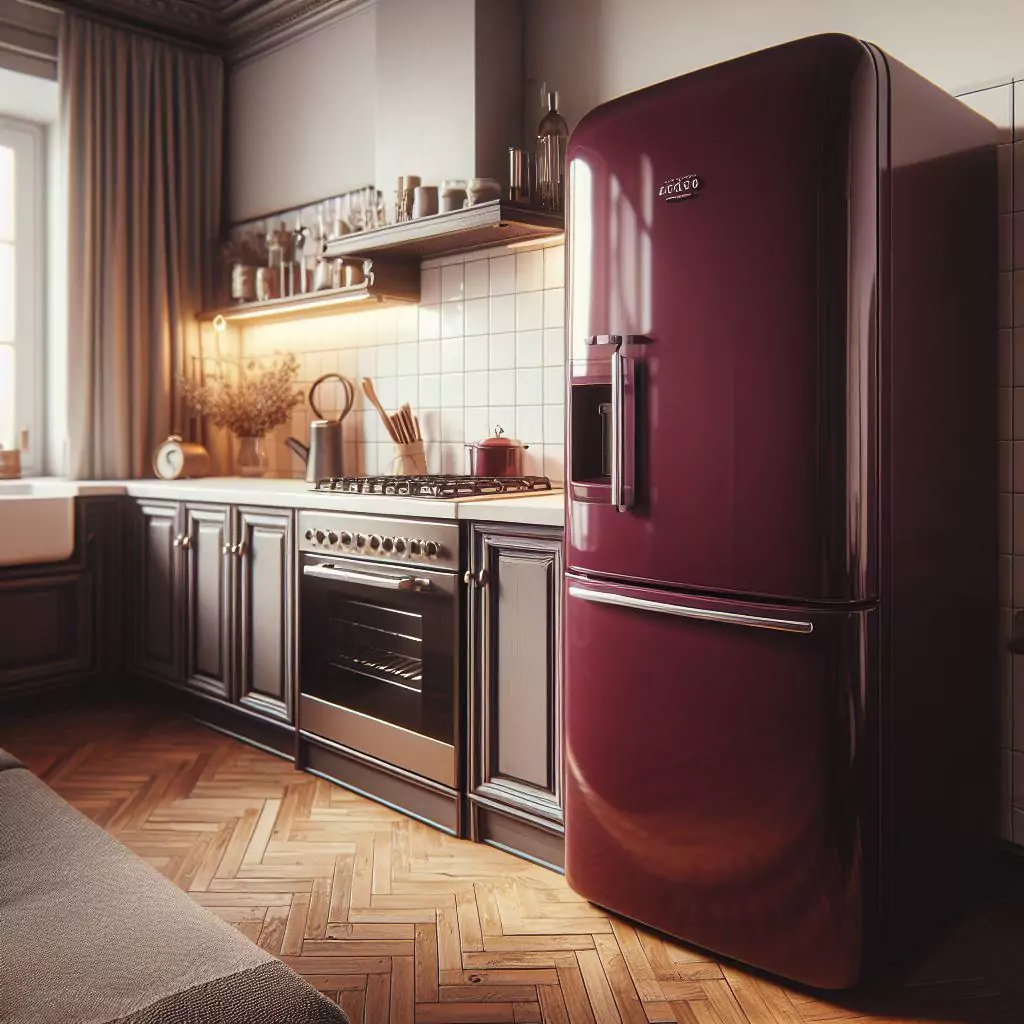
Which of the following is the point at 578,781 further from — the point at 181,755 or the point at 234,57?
the point at 234,57

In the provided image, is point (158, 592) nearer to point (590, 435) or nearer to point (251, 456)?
point (251, 456)

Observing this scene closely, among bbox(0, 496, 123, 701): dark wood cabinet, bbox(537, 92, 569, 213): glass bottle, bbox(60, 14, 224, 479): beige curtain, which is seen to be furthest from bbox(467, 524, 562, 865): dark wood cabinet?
bbox(60, 14, 224, 479): beige curtain

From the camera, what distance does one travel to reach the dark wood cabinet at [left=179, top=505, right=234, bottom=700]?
10.9ft

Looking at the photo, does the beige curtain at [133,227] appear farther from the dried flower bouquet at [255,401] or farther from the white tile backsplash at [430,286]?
the white tile backsplash at [430,286]

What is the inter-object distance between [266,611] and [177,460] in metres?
1.10

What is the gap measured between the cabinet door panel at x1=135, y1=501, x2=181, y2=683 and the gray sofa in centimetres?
245

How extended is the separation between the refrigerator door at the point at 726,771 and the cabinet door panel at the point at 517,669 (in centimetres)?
16

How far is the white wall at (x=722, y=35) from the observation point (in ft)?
7.34

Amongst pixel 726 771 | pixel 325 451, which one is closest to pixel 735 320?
pixel 726 771

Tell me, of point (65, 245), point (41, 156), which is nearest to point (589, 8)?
point (65, 245)

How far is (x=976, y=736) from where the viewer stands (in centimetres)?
217

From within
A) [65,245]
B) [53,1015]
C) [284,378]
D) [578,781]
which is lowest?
[578,781]

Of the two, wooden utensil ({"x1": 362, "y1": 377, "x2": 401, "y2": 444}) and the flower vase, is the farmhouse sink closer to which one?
the flower vase

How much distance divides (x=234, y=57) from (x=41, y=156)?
932mm
